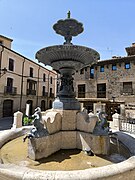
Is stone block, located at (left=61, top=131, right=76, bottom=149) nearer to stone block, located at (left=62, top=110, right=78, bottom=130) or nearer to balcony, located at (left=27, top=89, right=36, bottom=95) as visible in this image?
stone block, located at (left=62, top=110, right=78, bottom=130)

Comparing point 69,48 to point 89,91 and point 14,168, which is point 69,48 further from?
point 89,91

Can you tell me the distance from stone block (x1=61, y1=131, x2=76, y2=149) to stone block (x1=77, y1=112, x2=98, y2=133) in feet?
1.11

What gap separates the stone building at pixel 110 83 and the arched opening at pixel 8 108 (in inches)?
396

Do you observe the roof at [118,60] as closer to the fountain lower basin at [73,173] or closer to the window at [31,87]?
the window at [31,87]

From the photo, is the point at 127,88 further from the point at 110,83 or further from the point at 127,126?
the point at 127,126

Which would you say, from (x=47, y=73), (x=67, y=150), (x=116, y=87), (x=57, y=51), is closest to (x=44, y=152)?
(x=67, y=150)

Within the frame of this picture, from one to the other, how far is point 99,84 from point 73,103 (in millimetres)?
15656

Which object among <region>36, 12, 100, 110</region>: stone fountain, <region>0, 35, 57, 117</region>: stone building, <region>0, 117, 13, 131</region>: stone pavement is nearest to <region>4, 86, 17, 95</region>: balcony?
→ <region>0, 35, 57, 117</region>: stone building

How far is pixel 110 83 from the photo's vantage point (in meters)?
19.0

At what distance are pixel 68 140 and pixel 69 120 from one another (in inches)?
27.0

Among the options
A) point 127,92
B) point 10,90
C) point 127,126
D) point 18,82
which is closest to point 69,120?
point 127,126

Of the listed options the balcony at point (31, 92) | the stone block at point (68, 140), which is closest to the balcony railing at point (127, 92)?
the stone block at point (68, 140)

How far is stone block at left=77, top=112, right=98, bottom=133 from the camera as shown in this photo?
457cm

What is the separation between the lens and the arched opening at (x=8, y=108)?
60.7 feet
